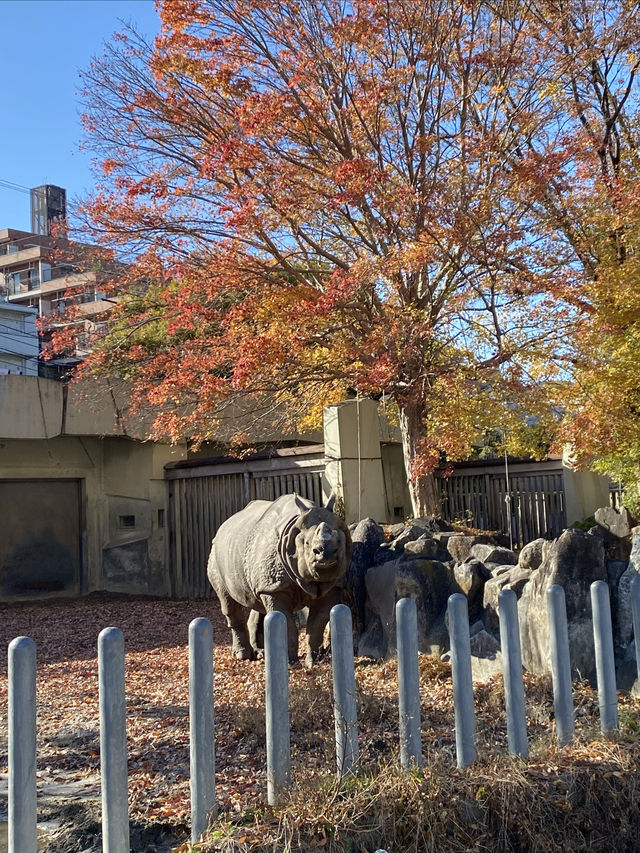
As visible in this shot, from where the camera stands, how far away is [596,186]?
10.3m

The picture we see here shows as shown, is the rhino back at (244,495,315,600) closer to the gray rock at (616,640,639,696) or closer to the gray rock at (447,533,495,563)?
the gray rock at (447,533,495,563)

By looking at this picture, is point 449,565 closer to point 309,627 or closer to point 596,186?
point 309,627

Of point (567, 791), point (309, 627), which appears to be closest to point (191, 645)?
point (567, 791)

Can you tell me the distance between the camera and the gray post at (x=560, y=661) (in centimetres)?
421

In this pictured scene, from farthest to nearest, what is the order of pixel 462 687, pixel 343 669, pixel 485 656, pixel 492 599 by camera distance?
pixel 492 599, pixel 485 656, pixel 462 687, pixel 343 669

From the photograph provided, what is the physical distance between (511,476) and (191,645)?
35.7 ft

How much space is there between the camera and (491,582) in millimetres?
6922

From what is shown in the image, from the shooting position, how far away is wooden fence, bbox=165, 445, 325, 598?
41.8 feet

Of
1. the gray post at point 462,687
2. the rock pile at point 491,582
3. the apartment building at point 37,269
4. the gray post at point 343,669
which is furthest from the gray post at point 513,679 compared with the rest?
the apartment building at point 37,269

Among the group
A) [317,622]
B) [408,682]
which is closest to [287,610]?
[317,622]

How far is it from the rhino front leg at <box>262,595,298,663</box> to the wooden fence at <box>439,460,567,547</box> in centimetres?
595

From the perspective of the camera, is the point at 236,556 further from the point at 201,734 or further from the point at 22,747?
the point at 22,747

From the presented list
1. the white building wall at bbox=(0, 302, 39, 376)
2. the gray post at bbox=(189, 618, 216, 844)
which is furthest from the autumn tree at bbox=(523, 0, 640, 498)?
the white building wall at bbox=(0, 302, 39, 376)

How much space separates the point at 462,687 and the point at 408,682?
35 cm
